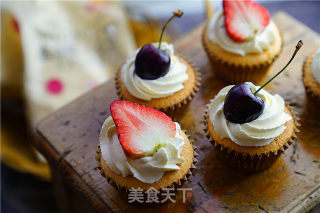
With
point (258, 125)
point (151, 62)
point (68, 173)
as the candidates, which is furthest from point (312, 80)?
point (68, 173)

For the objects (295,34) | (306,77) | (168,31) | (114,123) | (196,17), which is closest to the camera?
(114,123)

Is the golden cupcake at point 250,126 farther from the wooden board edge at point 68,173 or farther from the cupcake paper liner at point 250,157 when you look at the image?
the wooden board edge at point 68,173

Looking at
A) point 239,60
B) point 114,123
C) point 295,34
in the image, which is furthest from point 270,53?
point 114,123

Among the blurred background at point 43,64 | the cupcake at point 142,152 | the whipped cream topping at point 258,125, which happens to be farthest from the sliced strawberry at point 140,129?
the blurred background at point 43,64

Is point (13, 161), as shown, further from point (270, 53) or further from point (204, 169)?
point (270, 53)

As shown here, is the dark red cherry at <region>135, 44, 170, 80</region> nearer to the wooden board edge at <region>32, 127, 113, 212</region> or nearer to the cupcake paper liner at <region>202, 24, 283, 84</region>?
the cupcake paper liner at <region>202, 24, 283, 84</region>

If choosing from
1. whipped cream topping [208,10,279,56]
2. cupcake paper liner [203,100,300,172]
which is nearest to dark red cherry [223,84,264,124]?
cupcake paper liner [203,100,300,172]
